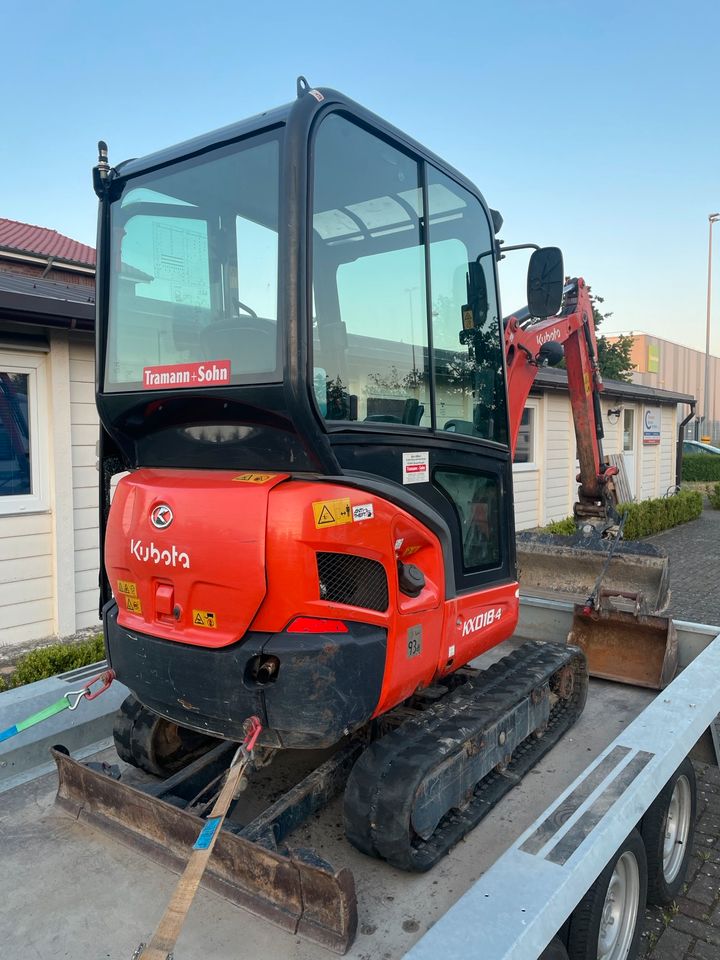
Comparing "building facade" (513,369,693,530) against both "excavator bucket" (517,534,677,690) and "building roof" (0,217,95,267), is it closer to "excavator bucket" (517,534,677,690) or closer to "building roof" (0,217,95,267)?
"excavator bucket" (517,534,677,690)

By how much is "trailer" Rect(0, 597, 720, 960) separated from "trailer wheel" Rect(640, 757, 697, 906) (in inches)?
3.5

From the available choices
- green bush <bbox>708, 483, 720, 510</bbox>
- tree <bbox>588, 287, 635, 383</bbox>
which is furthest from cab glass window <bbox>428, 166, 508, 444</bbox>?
tree <bbox>588, 287, 635, 383</bbox>

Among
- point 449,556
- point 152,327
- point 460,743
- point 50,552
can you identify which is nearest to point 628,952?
point 460,743

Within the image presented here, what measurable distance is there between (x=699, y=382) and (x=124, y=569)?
7299 centimetres

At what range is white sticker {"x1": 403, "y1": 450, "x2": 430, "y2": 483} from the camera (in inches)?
102

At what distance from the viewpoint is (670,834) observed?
3.29 m

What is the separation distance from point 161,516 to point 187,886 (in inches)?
44.2

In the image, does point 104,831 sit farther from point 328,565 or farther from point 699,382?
point 699,382

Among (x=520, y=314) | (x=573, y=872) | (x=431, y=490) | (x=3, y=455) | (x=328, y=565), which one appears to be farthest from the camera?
(x=3, y=455)

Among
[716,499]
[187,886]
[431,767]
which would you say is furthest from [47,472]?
[716,499]

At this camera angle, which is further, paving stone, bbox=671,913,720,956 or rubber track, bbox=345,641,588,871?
paving stone, bbox=671,913,720,956

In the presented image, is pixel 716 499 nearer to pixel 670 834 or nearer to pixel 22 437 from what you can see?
pixel 670 834

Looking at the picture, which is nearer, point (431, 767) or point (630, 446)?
point (431, 767)

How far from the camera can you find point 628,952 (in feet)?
9.06
